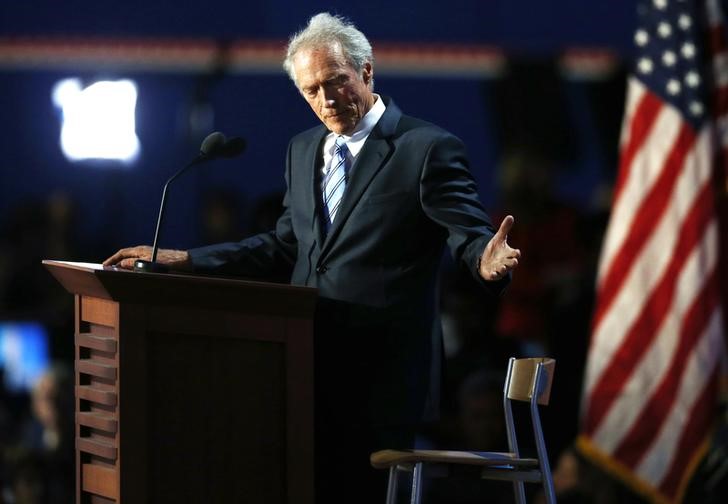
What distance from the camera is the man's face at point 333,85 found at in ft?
10.2

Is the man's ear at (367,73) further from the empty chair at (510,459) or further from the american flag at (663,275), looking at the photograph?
the american flag at (663,275)

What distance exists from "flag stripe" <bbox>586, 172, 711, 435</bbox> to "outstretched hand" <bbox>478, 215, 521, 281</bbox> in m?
3.09

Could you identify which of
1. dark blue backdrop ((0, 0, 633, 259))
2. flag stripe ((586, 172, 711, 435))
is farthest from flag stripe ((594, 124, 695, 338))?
dark blue backdrop ((0, 0, 633, 259))

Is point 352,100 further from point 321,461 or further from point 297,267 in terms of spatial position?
point 321,461

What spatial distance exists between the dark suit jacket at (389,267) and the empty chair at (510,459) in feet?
0.50

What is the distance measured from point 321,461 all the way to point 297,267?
471 mm

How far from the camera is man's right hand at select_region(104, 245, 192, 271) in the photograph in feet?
10.6

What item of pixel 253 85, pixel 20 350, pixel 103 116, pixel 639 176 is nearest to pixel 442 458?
pixel 103 116

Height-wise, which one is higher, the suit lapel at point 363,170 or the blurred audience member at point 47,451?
the suit lapel at point 363,170

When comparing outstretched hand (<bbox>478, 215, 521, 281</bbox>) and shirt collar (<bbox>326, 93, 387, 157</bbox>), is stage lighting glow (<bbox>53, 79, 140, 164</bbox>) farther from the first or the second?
outstretched hand (<bbox>478, 215, 521, 281</bbox>)

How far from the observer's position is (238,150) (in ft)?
10.5

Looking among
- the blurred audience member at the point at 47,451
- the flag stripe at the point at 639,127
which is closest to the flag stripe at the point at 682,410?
the flag stripe at the point at 639,127

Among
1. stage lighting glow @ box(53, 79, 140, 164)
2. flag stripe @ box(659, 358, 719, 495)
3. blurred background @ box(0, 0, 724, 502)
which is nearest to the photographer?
stage lighting glow @ box(53, 79, 140, 164)

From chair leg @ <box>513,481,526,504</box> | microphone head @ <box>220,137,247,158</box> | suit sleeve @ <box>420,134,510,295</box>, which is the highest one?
microphone head @ <box>220,137,247,158</box>
